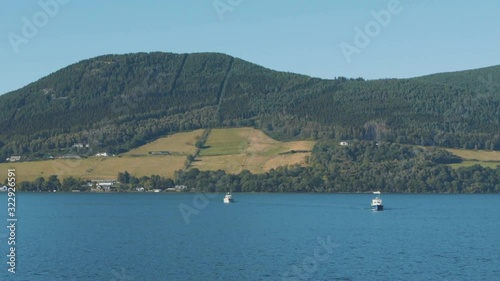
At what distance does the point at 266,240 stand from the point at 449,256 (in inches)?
890

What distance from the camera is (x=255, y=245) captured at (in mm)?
91438

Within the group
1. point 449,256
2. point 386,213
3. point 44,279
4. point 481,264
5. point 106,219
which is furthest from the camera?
point 386,213

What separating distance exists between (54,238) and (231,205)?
79298 millimetres

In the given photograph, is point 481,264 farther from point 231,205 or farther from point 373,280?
point 231,205

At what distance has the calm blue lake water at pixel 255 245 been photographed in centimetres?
7175

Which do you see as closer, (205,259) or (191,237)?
(205,259)

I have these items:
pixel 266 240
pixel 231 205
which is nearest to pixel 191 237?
pixel 266 240

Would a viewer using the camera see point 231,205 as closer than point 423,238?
No

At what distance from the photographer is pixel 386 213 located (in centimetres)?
14625

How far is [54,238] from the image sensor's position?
98125mm

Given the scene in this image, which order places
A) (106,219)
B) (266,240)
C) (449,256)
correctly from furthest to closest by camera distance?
1. (106,219)
2. (266,240)
3. (449,256)

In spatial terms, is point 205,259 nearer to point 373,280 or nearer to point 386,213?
point 373,280

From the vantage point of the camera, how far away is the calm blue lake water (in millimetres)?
71750

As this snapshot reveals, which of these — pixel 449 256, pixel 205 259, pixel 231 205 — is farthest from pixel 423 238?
pixel 231 205
